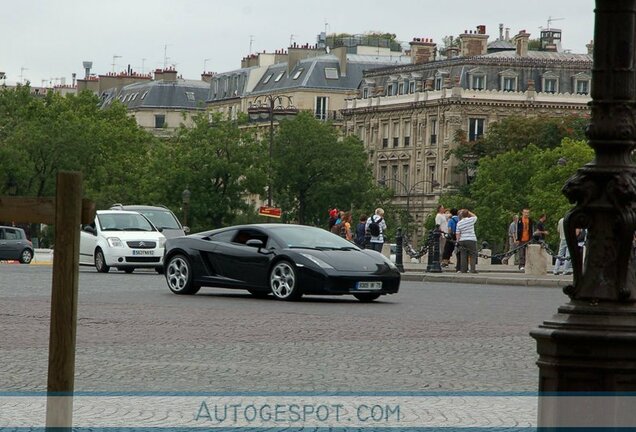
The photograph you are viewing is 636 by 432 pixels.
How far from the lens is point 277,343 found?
58.8ft

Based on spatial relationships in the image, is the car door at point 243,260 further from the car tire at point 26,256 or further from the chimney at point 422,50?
the chimney at point 422,50

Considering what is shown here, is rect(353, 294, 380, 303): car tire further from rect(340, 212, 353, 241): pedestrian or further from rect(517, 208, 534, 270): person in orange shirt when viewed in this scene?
rect(340, 212, 353, 241): pedestrian

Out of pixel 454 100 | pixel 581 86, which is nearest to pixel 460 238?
pixel 454 100

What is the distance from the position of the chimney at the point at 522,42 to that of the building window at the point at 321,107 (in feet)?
74.9

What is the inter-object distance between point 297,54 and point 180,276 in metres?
135

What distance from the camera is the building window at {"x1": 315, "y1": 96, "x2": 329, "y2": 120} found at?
161750 millimetres

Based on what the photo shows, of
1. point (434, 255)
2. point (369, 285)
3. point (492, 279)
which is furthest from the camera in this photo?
point (434, 255)

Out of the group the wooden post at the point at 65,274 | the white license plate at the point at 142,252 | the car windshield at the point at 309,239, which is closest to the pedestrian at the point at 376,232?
the white license plate at the point at 142,252

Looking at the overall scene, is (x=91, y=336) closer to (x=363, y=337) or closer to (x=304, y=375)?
(x=363, y=337)

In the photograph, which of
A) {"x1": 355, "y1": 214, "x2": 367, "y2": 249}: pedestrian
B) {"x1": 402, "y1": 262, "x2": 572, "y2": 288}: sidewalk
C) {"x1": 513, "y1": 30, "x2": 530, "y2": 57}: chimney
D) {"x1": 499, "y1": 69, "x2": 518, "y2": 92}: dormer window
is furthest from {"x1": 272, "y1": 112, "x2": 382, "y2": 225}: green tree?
{"x1": 402, "y1": 262, "x2": 572, "y2": 288}: sidewalk

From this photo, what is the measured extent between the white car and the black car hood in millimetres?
15070

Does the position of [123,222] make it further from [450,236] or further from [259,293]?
[259,293]

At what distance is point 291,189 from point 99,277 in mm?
102247

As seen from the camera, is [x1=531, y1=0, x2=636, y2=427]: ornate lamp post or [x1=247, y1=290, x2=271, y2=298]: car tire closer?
[x1=531, y1=0, x2=636, y2=427]: ornate lamp post
